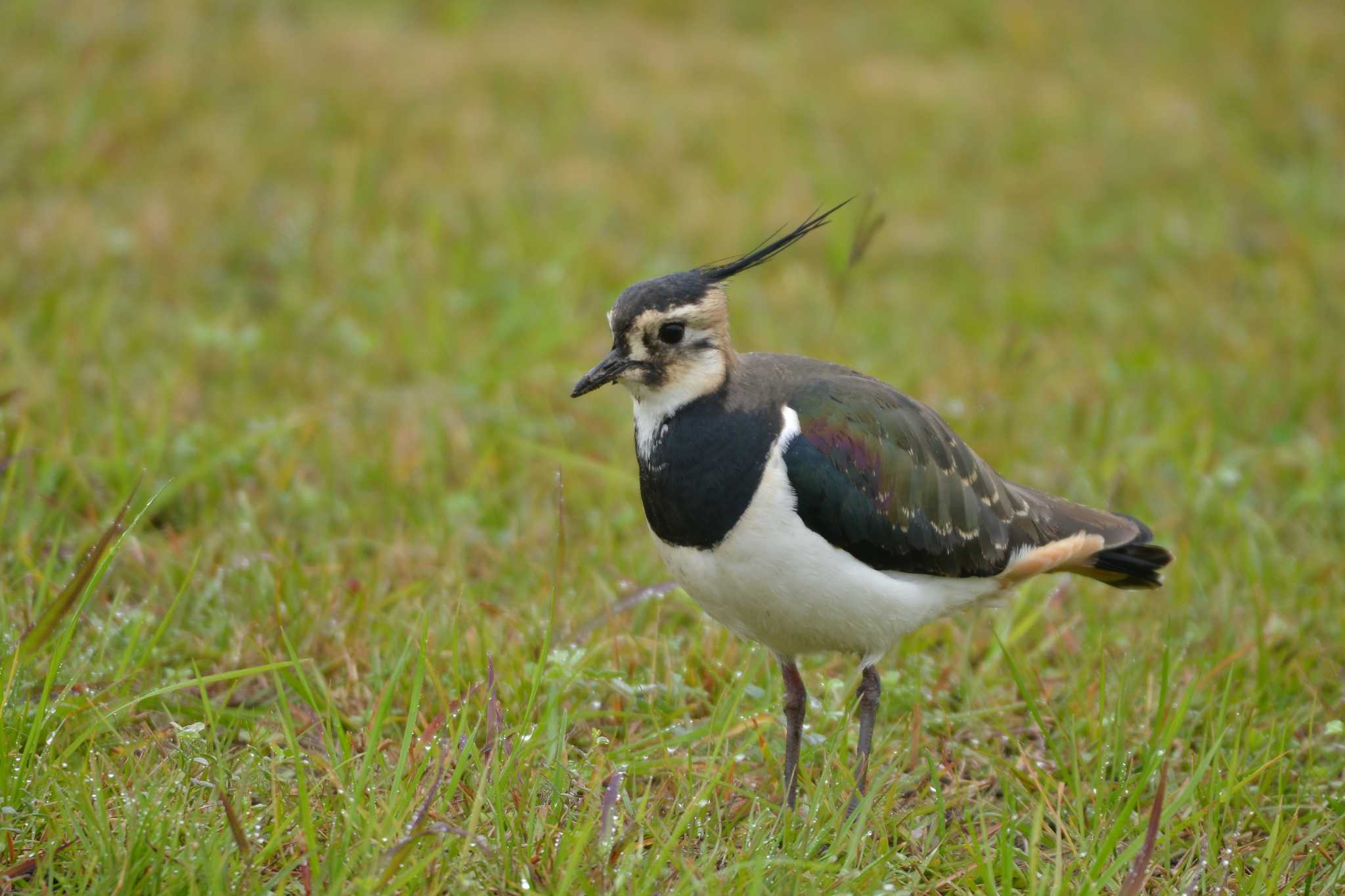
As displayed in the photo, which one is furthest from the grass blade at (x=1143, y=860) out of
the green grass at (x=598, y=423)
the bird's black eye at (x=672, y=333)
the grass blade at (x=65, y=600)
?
the grass blade at (x=65, y=600)

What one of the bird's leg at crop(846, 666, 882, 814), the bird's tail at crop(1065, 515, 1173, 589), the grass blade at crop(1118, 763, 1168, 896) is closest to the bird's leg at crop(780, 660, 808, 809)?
the bird's leg at crop(846, 666, 882, 814)

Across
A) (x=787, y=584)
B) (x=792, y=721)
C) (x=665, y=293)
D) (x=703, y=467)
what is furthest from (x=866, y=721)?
(x=665, y=293)

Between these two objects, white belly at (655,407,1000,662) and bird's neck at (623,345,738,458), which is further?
bird's neck at (623,345,738,458)

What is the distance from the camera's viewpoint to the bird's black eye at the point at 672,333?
3348 mm

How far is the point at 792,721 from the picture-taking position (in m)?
3.42

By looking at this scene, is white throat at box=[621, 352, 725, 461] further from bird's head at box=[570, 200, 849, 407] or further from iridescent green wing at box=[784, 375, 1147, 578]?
iridescent green wing at box=[784, 375, 1147, 578]

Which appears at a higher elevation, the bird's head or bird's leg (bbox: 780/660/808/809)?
the bird's head

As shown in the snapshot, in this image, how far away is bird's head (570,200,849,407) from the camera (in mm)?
3342

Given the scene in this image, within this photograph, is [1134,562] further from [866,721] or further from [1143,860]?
[1143,860]

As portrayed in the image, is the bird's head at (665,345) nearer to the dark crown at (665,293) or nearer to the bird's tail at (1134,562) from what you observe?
the dark crown at (665,293)

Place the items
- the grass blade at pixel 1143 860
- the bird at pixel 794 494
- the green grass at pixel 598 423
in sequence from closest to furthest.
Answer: the grass blade at pixel 1143 860, the green grass at pixel 598 423, the bird at pixel 794 494

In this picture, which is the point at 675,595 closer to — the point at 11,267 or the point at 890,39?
the point at 11,267

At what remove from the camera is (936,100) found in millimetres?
9031

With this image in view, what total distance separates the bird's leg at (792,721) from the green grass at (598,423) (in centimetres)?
5
